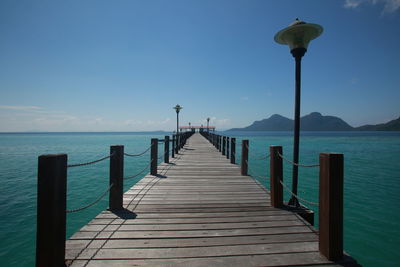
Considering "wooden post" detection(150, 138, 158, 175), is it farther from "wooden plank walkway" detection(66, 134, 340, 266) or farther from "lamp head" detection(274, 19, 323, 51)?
"lamp head" detection(274, 19, 323, 51)

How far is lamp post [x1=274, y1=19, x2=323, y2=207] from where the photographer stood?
3807 mm

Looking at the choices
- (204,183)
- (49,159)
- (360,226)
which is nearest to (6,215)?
(204,183)

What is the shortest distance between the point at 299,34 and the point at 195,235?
13.9ft

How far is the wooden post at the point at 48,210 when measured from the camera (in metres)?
1.92

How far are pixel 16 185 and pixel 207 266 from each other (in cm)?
1421

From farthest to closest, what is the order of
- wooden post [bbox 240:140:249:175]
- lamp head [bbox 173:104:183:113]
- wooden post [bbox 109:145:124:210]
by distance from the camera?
lamp head [bbox 173:104:183:113], wooden post [bbox 240:140:249:175], wooden post [bbox 109:145:124:210]

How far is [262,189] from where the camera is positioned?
16.8ft

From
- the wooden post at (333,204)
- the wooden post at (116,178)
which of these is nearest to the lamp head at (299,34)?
the wooden post at (333,204)

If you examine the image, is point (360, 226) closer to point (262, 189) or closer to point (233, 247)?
point (262, 189)

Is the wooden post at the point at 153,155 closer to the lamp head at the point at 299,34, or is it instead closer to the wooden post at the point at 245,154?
the wooden post at the point at 245,154

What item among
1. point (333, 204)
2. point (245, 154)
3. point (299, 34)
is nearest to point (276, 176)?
point (333, 204)

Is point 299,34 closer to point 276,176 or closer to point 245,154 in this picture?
point 276,176

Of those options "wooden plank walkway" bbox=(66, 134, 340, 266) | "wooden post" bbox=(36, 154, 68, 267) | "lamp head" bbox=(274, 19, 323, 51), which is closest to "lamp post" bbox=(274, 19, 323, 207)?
"lamp head" bbox=(274, 19, 323, 51)

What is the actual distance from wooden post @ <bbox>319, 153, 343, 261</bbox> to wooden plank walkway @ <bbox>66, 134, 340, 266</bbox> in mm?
186
